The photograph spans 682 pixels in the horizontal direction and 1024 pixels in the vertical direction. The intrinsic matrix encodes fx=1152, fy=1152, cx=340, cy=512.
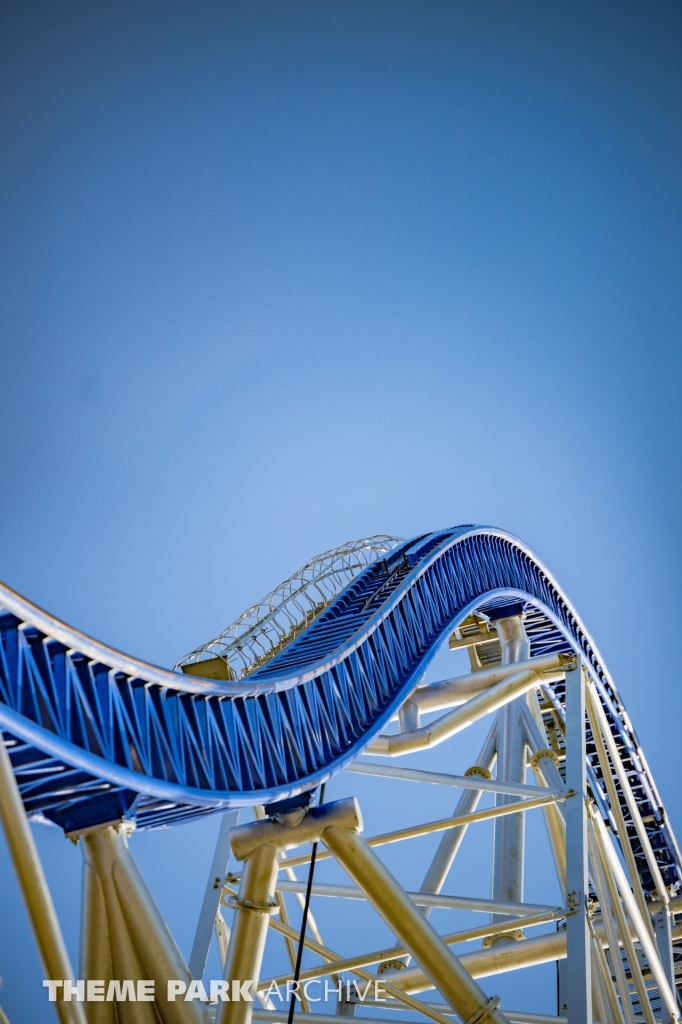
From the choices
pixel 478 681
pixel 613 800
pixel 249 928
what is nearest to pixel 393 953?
pixel 249 928

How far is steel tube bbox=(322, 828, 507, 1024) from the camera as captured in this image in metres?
10.8

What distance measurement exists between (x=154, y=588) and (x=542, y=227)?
1859cm

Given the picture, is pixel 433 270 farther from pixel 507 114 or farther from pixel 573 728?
pixel 573 728

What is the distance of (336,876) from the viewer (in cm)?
4278

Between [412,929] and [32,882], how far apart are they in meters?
5.73

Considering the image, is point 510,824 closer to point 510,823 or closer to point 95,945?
point 510,823

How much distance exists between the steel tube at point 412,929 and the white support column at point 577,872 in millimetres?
804

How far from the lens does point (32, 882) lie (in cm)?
605

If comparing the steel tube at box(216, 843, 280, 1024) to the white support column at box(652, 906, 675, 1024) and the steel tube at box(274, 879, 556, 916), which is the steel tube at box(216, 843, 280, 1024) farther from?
the white support column at box(652, 906, 675, 1024)

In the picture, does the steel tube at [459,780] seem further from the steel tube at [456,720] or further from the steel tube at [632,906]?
the steel tube at [632,906]

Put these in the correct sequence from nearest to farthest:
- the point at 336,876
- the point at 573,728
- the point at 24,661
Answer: the point at 24,661 < the point at 573,728 < the point at 336,876

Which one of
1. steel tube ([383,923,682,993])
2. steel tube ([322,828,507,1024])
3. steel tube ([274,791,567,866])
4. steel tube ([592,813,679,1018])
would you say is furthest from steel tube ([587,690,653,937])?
steel tube ([322,828,507,1024])

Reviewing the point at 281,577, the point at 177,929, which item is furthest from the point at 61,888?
the point at 281,577

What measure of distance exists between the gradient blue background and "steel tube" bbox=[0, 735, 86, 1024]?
32331mm
